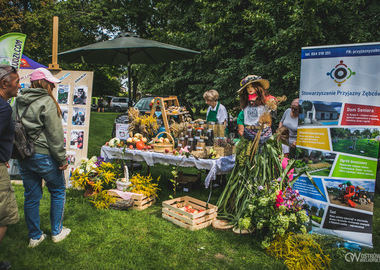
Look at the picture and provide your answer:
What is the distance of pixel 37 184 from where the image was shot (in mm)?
2775

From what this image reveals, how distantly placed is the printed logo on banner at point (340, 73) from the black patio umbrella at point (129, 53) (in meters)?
3.20

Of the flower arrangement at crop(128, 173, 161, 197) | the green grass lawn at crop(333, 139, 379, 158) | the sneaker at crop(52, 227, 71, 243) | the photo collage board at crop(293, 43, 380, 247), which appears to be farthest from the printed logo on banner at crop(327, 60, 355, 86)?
the sneaker at crop(52, 227, 71, 243)

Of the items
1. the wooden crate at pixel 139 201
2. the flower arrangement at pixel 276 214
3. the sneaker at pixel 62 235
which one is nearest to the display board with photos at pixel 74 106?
the wooden crate at pixel 139 201

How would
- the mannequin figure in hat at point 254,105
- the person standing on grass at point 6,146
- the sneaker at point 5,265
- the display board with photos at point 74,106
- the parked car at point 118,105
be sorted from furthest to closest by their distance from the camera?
the parked car at point 118,105 → the display board with photos at point 74,106 → the mannequin figure in hat at point 254,105 → the sneaker at point 5,265 → the person standing on grass at point 6,146

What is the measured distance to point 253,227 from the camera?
3279 millimetres

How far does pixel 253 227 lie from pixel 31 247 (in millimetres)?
2478

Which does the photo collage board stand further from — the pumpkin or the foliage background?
the foliage background

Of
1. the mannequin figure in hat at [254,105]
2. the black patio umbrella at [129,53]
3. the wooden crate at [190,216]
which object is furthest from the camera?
the black patio umbrella at [129,53]

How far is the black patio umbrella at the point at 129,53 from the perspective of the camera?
17.3ft

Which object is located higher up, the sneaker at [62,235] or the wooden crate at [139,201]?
the wooden crate at [139,201]

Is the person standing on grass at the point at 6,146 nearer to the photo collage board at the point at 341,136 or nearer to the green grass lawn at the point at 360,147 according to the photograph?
the photo collage board at the point at 341,136

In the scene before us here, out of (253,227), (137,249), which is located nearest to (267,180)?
(253,227)

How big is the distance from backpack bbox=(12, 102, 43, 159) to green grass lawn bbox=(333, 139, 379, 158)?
3149 mm

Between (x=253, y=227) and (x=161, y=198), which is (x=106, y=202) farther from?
(x=253, y=227)
